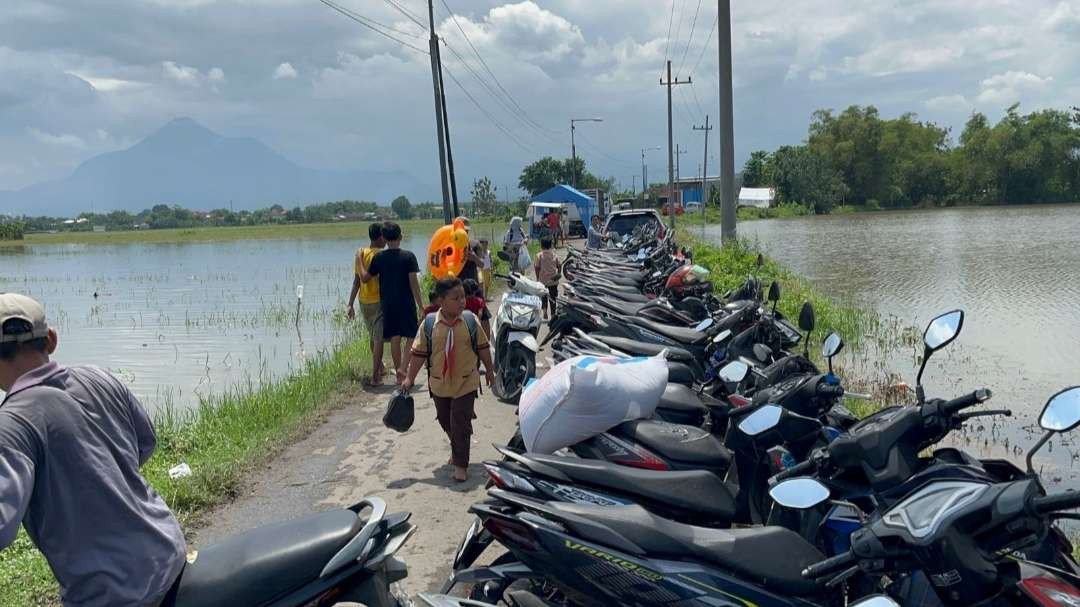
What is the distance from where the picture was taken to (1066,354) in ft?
33.6

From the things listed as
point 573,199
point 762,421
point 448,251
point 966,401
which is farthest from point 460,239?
point 573,199

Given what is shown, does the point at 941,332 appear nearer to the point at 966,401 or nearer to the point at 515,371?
the point at 966,401

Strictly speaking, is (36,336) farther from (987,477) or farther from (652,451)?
(987,477)

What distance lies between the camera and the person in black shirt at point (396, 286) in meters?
8.10

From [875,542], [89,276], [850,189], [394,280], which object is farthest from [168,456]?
[850,189]

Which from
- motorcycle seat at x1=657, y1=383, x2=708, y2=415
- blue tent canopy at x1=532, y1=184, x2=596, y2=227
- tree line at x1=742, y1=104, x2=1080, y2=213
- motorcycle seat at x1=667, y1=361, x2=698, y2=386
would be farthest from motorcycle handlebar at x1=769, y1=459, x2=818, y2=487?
tree line at x1=742, y1=104, x2=1080, y2=213

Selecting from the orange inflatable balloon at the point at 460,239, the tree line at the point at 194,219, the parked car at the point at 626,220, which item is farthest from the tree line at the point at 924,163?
the orange inflatable balloon at the point at 460,239

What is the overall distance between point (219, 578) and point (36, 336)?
0.87 metres

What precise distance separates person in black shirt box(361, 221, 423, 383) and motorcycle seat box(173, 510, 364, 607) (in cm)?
565

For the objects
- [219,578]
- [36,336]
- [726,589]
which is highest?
[36,336]

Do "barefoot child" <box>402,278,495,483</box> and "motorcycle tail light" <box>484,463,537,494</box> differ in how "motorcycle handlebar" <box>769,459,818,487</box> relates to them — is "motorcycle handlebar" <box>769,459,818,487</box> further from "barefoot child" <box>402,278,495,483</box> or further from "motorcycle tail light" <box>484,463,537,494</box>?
"barefoot child" <box>402,278,495,483</box>

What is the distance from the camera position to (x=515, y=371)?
7.47 metres

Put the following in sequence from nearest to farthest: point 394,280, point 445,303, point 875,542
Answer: point 875,542, point 445,303, point 394,280

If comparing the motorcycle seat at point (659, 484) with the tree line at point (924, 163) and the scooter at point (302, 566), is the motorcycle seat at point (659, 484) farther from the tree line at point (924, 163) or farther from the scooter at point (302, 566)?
the tree line at point (924, 163)
